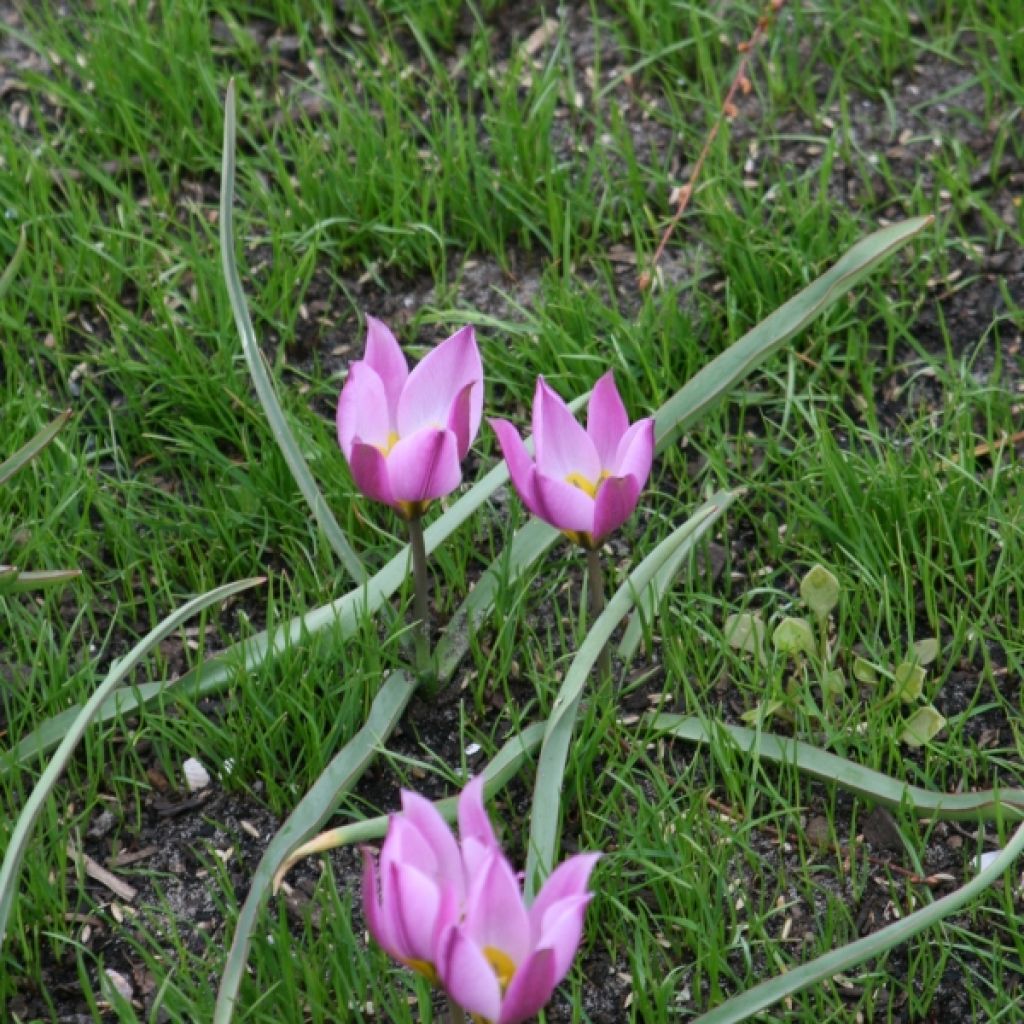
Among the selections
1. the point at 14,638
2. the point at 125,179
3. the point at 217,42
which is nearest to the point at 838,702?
the point at 14,638

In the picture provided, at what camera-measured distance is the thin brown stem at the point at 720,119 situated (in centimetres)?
284

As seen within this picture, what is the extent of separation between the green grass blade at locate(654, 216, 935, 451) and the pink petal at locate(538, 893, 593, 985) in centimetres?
102

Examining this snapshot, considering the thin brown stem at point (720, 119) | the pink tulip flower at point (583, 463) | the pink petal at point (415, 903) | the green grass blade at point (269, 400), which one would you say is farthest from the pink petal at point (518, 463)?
the thin brown stem at point (720, 119)

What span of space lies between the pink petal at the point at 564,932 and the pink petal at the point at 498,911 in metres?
0.03

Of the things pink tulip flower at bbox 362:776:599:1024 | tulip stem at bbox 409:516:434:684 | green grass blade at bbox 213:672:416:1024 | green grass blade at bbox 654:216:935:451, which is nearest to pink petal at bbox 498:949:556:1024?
pink tulip flower at bbox 362:776:599:1024

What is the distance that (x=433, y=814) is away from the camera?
60.6 inches

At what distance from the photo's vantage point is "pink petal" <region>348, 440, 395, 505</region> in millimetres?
1874

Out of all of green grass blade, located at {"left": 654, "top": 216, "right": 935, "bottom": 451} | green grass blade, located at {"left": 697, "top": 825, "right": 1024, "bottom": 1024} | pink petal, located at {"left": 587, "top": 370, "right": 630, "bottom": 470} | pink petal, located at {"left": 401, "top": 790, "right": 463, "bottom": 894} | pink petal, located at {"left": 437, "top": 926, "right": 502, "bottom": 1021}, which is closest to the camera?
pink petal, located at {"left": 437, "top": 926, "right": 502, "bottom": 1021}

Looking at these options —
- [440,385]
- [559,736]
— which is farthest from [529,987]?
[440,385]

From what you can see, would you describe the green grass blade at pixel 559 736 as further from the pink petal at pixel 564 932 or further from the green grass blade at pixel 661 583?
the pink petal at pixel 564 932

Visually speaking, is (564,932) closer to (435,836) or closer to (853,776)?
(435,836)

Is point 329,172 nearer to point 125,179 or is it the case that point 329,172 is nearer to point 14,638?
point 125,179

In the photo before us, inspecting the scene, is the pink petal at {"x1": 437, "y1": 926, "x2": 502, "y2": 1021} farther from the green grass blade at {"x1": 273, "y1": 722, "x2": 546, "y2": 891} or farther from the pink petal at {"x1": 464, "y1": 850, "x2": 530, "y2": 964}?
the green grass blade at {"x1": 273, "y1": 722, "x2": 546, "y2": 891}

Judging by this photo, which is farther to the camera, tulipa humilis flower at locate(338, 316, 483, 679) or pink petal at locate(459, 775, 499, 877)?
tulipa humilis flower at locate(338, 316, 483, 679)
